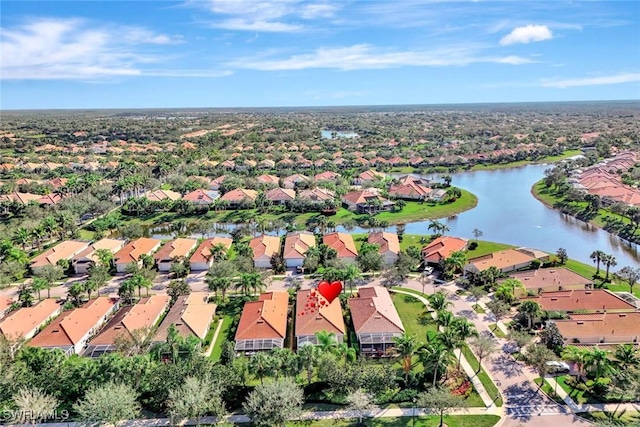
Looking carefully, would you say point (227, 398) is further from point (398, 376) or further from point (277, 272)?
point (277, 272)

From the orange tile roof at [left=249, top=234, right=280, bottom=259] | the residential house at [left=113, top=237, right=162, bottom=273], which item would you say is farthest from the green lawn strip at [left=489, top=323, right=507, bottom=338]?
the residential house at [left=113, top=237, right=162, bottom=273]

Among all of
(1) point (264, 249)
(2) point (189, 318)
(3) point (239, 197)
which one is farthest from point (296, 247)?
(3) point (239, 197)

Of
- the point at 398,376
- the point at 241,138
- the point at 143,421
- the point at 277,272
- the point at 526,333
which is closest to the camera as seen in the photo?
the point at 143,421

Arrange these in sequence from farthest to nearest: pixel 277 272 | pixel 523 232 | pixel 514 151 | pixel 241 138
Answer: pixel 241 138
pixel 514 151
pixel 523 232
pixel 277 272

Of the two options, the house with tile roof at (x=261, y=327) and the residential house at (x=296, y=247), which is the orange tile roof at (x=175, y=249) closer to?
the residential house at (x=296, y=247)

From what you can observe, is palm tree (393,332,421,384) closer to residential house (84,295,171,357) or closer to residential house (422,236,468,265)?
residential house (84,295,171,357)

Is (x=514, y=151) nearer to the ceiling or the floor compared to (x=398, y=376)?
nearer to the ceiling

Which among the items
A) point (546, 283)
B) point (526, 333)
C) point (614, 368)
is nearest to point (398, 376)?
point (526, 333)
